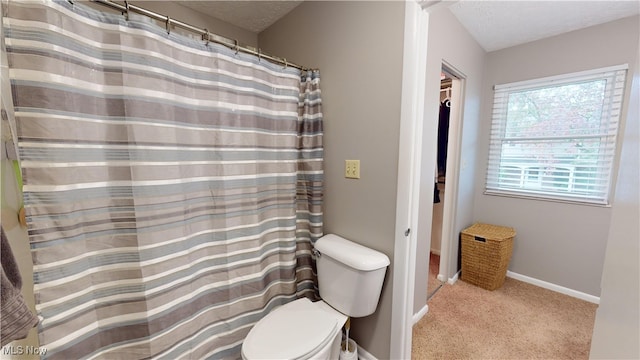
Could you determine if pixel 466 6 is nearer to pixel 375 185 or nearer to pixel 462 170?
pixel 462 170

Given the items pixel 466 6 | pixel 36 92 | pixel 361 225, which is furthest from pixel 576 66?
pixel 36 92

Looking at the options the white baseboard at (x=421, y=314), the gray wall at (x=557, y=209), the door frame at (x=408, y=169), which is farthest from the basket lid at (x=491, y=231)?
the door frame at (x=408, y=169)

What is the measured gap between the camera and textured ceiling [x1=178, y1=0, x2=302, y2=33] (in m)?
1.59

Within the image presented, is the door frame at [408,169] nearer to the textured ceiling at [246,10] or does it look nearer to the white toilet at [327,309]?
the white toilet at [327,309]

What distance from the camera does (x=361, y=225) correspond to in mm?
1355

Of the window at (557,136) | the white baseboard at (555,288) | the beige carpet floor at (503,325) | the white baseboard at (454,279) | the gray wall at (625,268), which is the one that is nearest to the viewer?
the gray wall at (625,268)

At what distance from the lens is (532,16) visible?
1.72m

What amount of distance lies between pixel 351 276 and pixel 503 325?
1386 mm

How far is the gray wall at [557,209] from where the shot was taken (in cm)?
182

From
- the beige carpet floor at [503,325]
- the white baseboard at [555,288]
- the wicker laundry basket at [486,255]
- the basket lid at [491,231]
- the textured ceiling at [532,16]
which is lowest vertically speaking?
the beige carpet floor at [503,325]

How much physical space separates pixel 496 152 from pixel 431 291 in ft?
4.94

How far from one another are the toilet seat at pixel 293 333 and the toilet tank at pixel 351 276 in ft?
0.31

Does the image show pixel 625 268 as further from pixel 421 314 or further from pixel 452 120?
pixel 452 120

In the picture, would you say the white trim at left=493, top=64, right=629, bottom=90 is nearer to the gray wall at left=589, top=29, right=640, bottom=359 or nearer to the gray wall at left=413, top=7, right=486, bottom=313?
the gray wall at left=413, top=7, right=486, bottom=313
